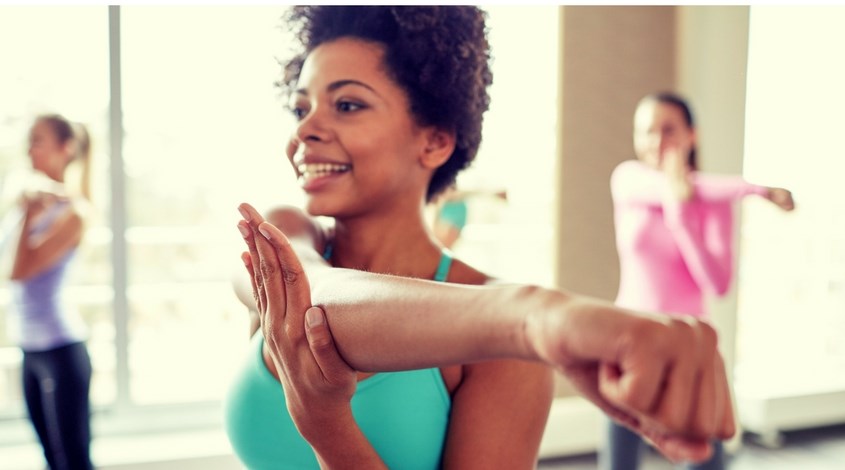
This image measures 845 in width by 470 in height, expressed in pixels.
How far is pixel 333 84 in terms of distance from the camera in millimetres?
902

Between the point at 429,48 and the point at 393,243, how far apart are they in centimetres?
28

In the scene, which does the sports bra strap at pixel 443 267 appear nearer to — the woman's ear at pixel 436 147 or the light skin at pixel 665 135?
the woman's ear at pixel 436 147

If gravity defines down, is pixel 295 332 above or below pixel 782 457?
above

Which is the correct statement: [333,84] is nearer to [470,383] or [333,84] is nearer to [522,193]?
[470,383]

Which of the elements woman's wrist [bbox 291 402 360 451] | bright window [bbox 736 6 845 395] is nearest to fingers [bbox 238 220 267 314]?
woman's wrist [bbox 291 402 360 451]

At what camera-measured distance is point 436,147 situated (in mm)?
973

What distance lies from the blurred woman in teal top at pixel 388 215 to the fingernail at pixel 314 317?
3.7 inches

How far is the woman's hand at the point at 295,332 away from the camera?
1.90 feet

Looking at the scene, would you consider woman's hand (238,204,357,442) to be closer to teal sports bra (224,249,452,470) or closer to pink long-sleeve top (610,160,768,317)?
teal sports bra (224,249,452,470)

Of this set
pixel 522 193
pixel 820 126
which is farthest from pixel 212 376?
pixel 820 126

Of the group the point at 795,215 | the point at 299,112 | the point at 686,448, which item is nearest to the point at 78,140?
the point at 299,112

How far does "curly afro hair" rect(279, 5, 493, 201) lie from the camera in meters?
0.93

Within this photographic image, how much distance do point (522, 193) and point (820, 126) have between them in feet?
5.20

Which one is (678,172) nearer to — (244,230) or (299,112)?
(299,112)
